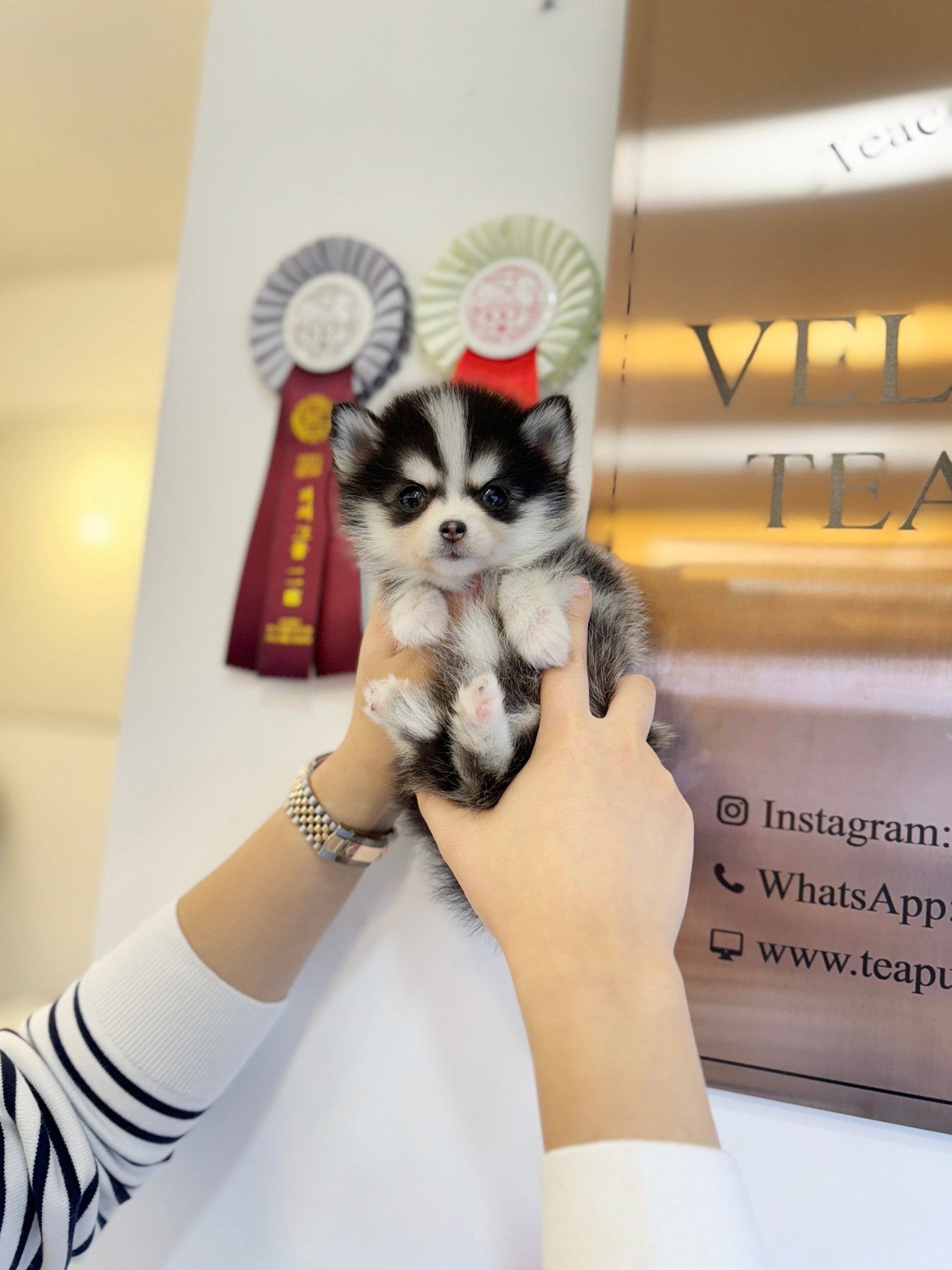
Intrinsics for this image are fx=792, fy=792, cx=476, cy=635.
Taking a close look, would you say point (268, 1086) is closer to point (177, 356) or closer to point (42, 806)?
point (177, 356)

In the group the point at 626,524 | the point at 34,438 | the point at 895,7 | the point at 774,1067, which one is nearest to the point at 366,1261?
the point at 774,1067

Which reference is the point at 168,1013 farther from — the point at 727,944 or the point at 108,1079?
the point at 727,944

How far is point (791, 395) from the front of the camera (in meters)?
1.02

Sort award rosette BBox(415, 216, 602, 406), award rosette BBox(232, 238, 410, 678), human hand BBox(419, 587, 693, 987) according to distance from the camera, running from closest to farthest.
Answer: human hand BBox(419, 587, 693, 987) < award rosette BBox(415, 216, 602, 406) < award rosette BBox(232, 238, 410, 678)

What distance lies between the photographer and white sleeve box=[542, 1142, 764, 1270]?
0.54 metres

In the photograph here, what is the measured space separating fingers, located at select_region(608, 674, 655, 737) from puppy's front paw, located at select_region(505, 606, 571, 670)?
0.08 m

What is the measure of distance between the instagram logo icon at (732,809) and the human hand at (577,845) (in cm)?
23

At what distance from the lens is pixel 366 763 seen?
1008mm

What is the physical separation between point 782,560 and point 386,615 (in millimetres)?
508

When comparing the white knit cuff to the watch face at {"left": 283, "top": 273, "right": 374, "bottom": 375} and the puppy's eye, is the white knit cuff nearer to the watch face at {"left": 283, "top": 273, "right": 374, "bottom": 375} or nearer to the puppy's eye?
the puppy's eye

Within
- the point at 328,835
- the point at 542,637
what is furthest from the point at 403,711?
the point at 328,835

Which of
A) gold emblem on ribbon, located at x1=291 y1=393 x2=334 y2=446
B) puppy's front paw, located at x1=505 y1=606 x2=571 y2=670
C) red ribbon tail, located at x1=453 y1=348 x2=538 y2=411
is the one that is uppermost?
red ribbon tail, located at x1=453 y1=348 x2=538 y2=411

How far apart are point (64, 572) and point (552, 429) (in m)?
2.27

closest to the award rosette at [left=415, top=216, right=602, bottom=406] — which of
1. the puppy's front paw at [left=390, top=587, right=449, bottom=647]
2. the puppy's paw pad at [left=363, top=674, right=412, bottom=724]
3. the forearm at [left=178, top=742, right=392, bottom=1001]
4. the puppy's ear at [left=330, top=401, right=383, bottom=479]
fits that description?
the puppy's ear at [left=330, top=401, right=383, bottom=479]
